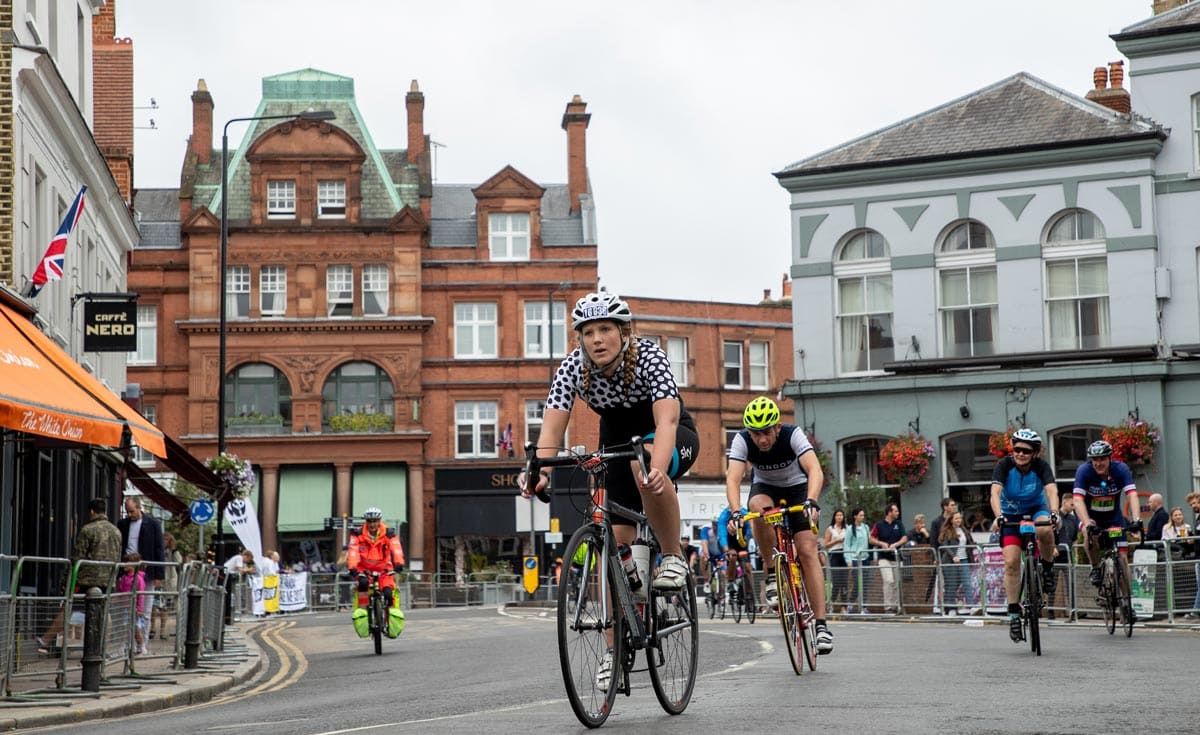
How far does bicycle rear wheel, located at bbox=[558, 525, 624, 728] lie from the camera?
8.38 m

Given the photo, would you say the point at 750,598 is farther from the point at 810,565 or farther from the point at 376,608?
the point at 810,565

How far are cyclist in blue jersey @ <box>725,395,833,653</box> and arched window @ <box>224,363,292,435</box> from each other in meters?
48.4

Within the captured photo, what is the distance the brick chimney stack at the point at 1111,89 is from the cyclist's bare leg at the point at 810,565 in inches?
1203

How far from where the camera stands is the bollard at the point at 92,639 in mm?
14539

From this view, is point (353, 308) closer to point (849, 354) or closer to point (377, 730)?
point (849, 354)

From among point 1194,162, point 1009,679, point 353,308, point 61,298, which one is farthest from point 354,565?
point 353,308

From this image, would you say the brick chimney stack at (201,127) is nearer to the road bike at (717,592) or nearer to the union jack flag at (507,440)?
the union jack flag at (507,440)

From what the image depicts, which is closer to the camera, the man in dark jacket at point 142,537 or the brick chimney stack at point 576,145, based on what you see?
the man in dark jacket at point 142,537

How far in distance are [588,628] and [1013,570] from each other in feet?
24.0

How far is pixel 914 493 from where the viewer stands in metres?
39.5

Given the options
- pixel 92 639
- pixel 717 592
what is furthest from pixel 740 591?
pixel 92 639

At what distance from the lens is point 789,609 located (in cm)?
1251

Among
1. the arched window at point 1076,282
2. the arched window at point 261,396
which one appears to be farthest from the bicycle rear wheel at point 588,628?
the arched window at point 261,396

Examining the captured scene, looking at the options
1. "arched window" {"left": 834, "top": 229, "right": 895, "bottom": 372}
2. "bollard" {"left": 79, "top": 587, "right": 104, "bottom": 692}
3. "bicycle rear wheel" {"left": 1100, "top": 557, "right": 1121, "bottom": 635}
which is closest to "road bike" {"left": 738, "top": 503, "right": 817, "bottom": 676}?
"bollard" {"left": 79, "top": 587, "right": 104, "bottom": 692}
